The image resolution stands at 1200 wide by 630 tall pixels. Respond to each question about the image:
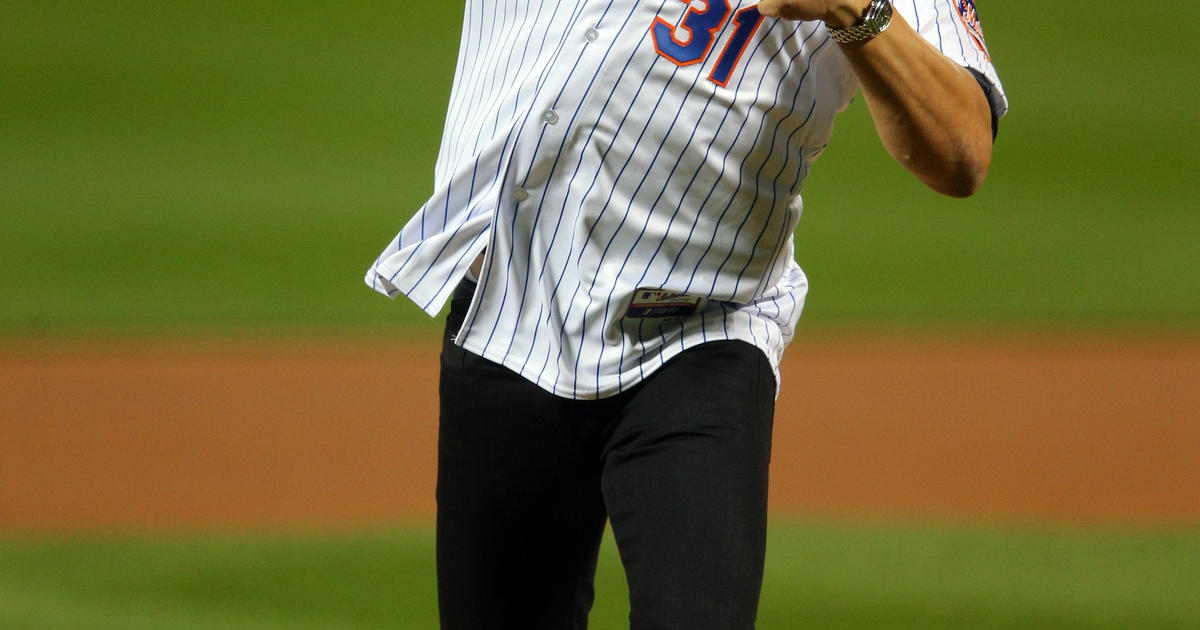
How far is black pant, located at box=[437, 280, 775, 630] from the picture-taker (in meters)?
0.99

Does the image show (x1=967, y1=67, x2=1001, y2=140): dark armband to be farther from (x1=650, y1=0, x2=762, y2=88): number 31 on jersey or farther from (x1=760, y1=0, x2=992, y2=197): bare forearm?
(x1=650, y1=0, x2=762, y2=88): number 31 on jersey

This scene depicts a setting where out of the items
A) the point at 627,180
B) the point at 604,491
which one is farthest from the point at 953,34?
the point at 604,491

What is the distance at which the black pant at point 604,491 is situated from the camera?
99cm


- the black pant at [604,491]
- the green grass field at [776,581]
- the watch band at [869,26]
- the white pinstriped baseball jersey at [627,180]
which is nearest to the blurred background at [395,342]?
the green grass field at [776,581]

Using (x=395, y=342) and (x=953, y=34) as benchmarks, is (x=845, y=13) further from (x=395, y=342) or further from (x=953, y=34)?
(x=395, y=342)

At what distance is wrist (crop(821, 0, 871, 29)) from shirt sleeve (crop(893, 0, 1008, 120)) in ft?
0.50

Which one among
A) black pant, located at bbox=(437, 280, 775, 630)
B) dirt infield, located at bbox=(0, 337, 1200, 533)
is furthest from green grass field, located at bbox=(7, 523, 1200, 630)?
black pant, located at bbox=(437, 280, 775, 630)

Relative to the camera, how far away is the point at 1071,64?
4508 millimetres

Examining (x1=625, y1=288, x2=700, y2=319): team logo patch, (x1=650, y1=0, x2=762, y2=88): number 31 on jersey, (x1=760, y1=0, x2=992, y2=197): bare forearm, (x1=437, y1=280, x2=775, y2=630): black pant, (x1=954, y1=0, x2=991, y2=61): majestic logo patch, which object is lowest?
(x1=437, y1=280, x2=775, y2=630): black pant

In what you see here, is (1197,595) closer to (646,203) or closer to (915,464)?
(915,464)

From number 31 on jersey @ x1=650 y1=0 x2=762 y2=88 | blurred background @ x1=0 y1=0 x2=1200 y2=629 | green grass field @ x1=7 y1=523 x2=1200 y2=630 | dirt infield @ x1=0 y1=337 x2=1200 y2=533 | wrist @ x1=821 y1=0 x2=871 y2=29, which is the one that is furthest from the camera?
dirt infield @ x1=0 y1=337 x2=1200 y2=533

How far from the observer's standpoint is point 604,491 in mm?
1089

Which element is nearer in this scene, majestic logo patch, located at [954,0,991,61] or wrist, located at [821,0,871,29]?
wrist, located at [821,0,871,29]

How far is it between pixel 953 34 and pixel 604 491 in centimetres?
57
